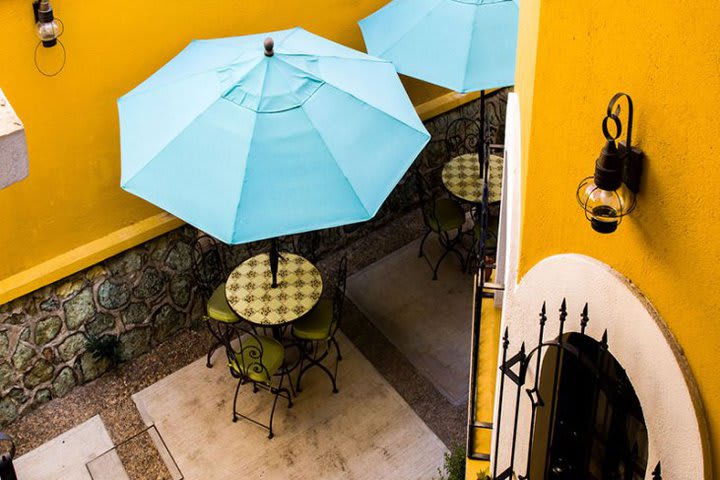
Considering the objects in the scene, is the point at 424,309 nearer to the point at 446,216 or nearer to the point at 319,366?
the point at 446,216

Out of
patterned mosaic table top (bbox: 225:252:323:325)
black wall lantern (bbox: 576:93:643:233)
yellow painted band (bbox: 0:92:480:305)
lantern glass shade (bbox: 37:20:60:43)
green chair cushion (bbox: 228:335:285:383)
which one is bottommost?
green chair cushion (bbox: 228:335:285:383)

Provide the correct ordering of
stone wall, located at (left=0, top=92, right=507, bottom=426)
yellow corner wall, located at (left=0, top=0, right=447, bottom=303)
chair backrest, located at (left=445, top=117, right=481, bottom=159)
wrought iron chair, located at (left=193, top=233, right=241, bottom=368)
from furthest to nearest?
chair backrest, located at (left=445, top=117, right=481, bottom=159) → wrought iron chair, located at (left=193, top=233, right=241, bottom=368) → stone wall, located at (left=0, top=92, right=507, bottom=426) → yellow corner wall, located at (left=0, top=0, right=447, bottom=303)

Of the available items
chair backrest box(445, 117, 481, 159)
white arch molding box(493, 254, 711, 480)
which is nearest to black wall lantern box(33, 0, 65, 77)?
white arch molding box(493, 254, 711, 480)

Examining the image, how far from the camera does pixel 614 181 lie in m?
2.90

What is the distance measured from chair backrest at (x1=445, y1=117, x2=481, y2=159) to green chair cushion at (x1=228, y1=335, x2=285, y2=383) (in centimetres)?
365

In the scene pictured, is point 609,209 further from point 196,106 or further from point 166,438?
point 166,438

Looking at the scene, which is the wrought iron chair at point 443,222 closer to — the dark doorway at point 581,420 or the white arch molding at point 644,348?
the dark doorway at point 581,420

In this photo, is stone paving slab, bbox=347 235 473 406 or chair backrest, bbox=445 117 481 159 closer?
stone paving slab, bbox=347 235 473 406

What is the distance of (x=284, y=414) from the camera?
776 centimetres

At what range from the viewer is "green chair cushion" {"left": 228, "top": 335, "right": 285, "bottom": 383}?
738cm

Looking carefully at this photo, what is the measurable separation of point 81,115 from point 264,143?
6.76 feet

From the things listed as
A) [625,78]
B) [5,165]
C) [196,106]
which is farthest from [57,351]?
[625,78]

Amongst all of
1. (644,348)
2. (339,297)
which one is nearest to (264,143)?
(339,297)

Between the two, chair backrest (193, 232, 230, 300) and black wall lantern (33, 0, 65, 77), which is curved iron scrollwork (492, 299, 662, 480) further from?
black wall lantern (33, 0, 65, 77)
